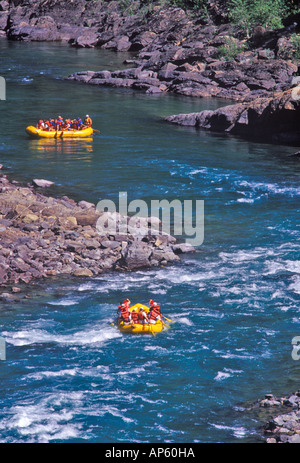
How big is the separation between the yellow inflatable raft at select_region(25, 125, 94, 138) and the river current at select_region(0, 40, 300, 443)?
11.0ft

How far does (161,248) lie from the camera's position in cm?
2333

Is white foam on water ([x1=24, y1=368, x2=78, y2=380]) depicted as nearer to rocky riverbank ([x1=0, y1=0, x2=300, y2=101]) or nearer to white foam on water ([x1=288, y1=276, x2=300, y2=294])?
white foam on water ([x1=288, y1=276, x2=300, y2=294])

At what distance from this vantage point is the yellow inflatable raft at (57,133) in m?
39.0

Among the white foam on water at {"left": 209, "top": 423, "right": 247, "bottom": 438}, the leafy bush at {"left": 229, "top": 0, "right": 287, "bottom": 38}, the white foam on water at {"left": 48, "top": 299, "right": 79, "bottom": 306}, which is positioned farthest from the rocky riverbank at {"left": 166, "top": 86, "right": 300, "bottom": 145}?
the white foam on water at {"left": 209, "top": 423, "right": 247, "bottom": 438}

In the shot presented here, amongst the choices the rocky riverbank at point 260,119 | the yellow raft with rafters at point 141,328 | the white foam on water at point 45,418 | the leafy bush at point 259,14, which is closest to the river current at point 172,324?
the white foam on water at point 45,418

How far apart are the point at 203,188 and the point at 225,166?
423 cm

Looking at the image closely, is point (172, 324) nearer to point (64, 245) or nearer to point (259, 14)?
point (64, 245)

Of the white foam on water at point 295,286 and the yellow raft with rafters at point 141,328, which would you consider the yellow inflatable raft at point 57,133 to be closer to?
the white foam on water at point 295,286

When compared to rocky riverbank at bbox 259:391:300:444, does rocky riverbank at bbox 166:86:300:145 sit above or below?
above

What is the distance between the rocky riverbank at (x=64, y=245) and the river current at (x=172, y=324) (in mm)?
647

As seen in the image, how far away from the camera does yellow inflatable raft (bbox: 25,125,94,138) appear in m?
39.0

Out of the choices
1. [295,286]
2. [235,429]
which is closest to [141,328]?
[235,429]

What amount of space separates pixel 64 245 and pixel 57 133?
1869 centimetres

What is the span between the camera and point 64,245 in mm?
22578
